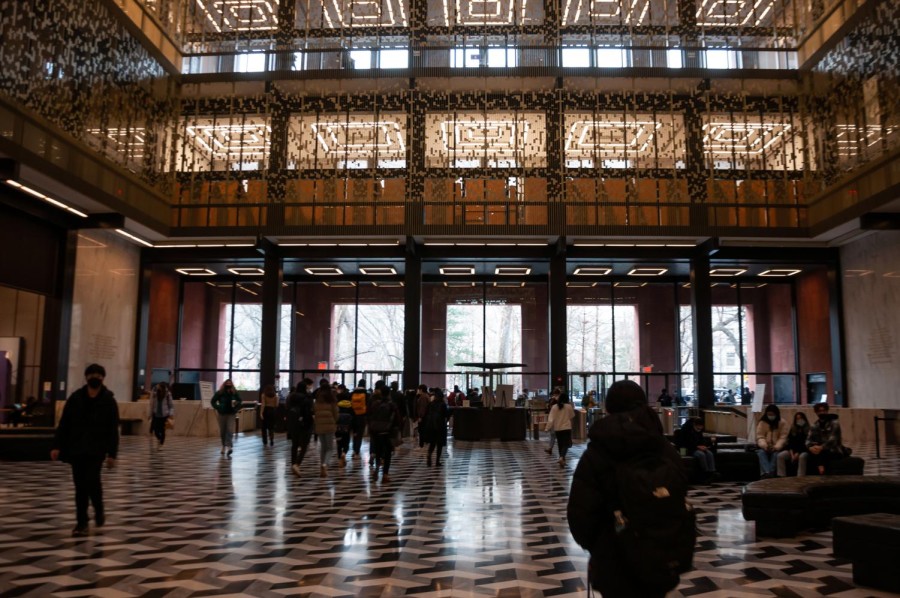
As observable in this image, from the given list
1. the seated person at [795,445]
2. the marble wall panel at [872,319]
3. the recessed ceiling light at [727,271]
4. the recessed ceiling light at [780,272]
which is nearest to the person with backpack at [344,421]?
the seated person at [795,445]

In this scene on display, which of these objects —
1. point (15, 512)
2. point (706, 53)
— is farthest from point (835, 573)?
point (706, 53)

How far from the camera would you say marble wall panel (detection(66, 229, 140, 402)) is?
21.0 m

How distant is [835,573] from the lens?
5926 mm

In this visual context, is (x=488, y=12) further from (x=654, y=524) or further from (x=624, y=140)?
(x=654, y=524)

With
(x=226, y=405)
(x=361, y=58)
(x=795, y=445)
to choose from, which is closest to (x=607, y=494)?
(x=795, y=445)

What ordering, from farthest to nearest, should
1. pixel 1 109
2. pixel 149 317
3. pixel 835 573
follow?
pixel 149 317 → pixel 1 109 → pixel 835 573

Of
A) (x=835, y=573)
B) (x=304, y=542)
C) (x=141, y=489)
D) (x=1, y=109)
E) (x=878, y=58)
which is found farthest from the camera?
(x=878, y=58)

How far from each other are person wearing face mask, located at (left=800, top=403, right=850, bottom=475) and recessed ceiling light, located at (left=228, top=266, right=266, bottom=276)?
66.7 feet

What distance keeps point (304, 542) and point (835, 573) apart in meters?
4.73

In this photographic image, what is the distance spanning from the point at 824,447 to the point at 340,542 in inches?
A: 278

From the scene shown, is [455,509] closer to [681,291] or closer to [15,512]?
[15,512]

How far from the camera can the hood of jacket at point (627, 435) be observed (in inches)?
115

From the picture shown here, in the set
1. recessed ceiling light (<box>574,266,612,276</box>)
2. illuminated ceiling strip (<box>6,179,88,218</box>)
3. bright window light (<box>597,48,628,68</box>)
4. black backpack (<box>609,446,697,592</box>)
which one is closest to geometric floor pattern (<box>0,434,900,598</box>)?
black backpack (<box>609,446,697,592</box>)

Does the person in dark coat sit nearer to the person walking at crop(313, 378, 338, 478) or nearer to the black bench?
the person walking at crop(313, 378, 338, 478)
